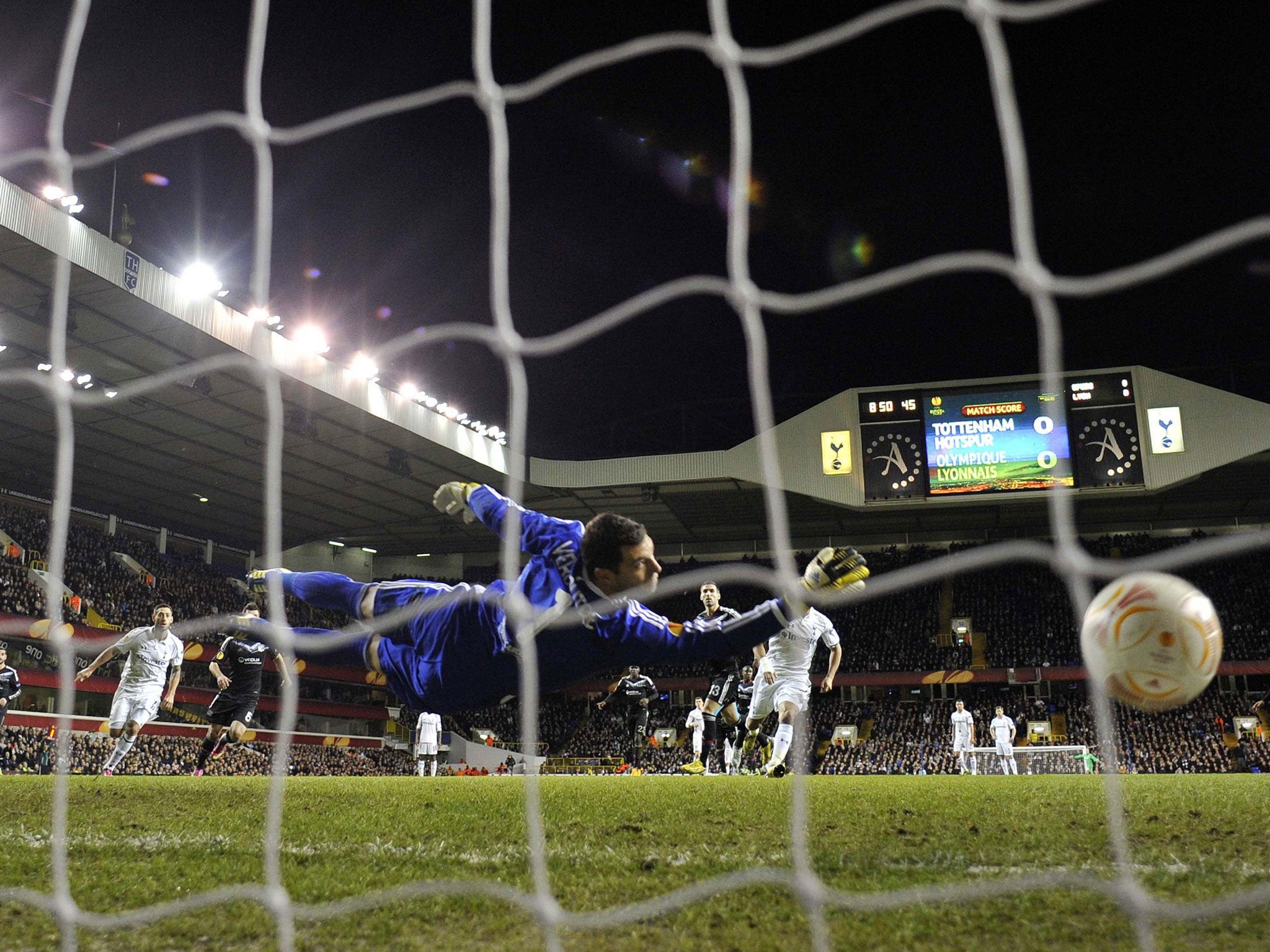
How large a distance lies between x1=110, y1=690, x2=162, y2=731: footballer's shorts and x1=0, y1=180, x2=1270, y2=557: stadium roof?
22.8 feet

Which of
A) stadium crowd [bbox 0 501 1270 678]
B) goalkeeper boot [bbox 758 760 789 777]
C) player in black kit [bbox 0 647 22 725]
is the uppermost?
stadium crowd [bbox 0 501 1270 678]

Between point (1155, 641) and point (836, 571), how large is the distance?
44.0 inches

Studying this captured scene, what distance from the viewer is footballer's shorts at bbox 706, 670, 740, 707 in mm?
13156

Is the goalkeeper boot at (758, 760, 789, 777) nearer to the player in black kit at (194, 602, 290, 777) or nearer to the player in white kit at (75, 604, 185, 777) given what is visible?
the player in black kit at (194, 602, 290, 777)

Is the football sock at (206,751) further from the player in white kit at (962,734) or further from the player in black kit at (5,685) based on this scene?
the player in white kit at (962,734)

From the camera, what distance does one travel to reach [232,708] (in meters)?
11.0

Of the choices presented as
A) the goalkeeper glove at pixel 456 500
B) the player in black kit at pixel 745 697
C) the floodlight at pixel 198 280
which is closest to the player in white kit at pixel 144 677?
the player in black kit at pixel 745 697

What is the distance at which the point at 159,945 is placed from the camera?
3309 mm

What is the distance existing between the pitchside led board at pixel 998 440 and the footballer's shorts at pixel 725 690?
12.1 metres

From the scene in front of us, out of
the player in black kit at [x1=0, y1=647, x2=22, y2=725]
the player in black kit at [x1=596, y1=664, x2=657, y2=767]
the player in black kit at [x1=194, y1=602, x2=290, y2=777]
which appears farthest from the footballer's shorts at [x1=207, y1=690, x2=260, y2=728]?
the player in black kit at [x1=596, y1=664, x2=657, y2=767]

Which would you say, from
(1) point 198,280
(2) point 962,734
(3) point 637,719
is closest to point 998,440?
(2) point 962,734

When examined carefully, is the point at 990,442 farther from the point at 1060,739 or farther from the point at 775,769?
the point at 775,769

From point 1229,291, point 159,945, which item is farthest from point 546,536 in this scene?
point 1229,291

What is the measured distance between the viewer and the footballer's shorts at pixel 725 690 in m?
13.2
